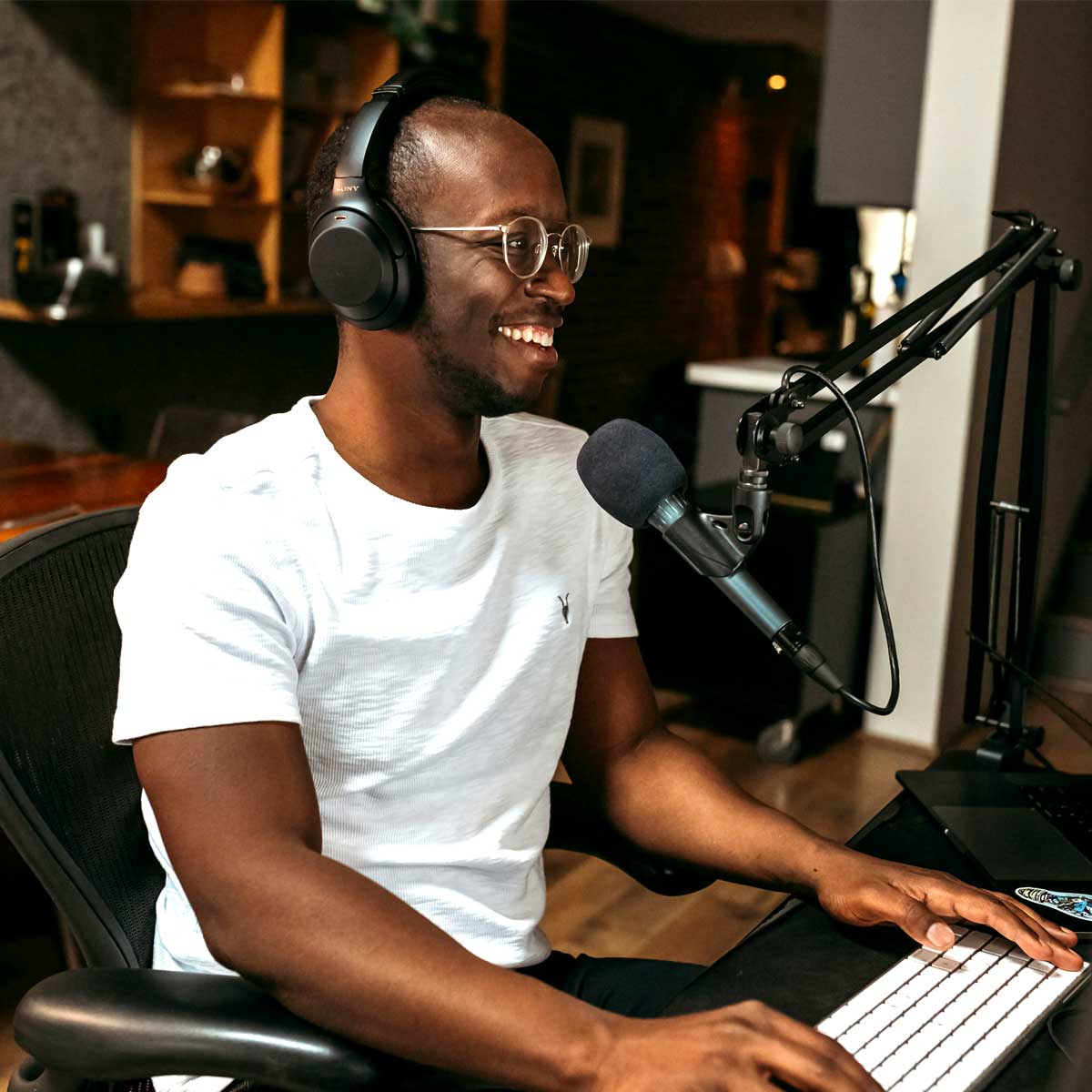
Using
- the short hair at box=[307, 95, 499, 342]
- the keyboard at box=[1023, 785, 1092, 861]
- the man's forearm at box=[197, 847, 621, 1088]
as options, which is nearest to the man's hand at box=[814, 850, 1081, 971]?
the keyboard at box=[1023, 785, 1092, 861]

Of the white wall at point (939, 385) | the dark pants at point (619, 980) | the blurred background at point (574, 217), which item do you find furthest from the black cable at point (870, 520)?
the white wall at point (939, 385)

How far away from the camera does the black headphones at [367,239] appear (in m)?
1.04

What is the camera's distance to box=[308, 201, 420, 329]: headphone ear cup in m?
1.04

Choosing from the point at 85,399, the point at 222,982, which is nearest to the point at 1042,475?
the point at 222,982

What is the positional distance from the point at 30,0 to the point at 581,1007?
4.00 m

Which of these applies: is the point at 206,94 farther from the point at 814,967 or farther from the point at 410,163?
the point at 814,967

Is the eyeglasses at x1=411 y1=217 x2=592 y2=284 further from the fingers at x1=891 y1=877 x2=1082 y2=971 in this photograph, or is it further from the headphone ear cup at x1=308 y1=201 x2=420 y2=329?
the fingers at x1=891 y1=877 x2=1082 y2=971

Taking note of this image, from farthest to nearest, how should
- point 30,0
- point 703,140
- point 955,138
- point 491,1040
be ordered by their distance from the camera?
point 703,140
point 30,0
point 955,138
point 491,1040

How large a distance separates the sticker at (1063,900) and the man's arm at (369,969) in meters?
0.33

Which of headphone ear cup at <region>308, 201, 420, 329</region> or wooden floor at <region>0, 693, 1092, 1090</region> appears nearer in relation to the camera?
headphone ear cup at <region>308, 201, 420, 329</region>

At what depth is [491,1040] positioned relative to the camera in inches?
31.9

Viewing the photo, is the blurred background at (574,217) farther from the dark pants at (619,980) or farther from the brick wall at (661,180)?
the dark pants at (619,980)

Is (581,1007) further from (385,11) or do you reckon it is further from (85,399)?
(385,11)

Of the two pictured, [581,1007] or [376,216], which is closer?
[581,1007]
